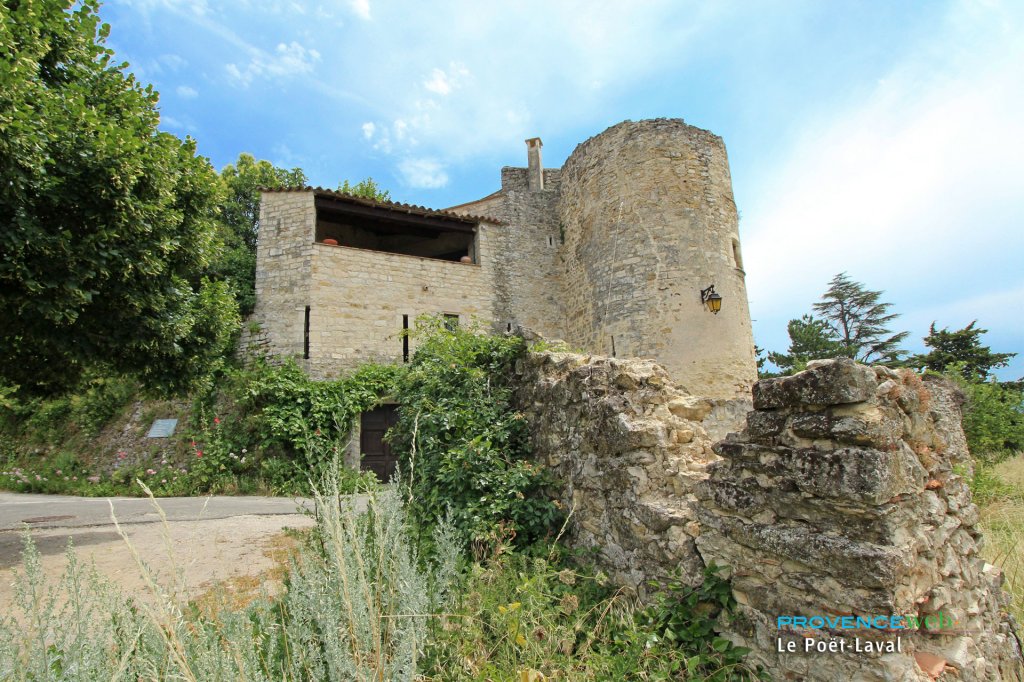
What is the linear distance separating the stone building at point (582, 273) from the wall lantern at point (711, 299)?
2.0 inches

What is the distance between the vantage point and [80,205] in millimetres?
4871

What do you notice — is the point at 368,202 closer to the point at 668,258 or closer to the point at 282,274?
the point at 282,274

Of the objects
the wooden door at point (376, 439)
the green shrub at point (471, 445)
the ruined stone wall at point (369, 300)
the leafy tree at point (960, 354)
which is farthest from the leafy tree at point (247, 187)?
the leafy tree at point (960, 354)

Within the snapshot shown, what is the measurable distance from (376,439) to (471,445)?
7.34 metres

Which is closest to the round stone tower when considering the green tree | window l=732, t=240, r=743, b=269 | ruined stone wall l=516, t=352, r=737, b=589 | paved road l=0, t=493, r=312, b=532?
window l=732, t=240, r=743, b=269

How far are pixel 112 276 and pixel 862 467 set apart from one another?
21.5 ft

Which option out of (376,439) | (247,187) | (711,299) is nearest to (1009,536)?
(711,299)

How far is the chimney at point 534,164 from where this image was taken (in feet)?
52.6

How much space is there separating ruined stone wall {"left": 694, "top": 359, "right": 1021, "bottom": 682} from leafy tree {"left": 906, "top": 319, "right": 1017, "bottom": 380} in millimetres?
21447

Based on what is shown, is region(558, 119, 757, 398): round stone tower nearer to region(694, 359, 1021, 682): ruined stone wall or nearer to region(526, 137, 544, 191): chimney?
region(526, 137, 544, 191): chimney

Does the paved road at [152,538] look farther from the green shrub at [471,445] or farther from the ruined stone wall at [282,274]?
the ruined stone wall at [282,274]

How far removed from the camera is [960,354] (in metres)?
20.4

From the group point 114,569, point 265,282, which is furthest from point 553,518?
point 265,282

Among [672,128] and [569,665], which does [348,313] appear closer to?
[672,128]
